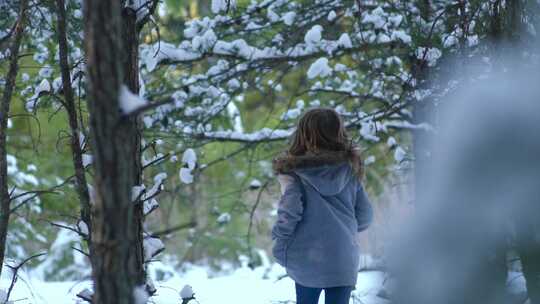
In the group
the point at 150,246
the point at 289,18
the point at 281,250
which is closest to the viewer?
the point at 150,246

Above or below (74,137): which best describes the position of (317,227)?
below

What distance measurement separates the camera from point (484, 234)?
2.19m

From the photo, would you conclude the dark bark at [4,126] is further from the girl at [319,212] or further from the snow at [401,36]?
the snow at [401,36]

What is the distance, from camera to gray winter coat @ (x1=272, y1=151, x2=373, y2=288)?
141 inches

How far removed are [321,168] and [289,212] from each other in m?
0.26

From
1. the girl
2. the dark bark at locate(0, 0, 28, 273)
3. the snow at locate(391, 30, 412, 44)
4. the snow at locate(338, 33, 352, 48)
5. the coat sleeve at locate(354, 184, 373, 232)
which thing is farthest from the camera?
the snow at locate(338, 33, 352, 48)

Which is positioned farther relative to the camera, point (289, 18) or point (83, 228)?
point (289, 18)

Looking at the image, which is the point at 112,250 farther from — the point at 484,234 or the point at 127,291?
the point at 484,234

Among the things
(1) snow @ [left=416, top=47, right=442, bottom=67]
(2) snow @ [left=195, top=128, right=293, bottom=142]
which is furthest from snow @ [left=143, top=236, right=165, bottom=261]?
(2) snow @ [left=195, top=128, right=293, bottom=142]

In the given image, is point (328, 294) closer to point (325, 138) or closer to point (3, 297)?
point (325, 138)

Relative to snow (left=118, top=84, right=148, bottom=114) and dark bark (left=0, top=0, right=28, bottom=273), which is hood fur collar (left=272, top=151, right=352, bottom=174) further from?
snow (left=118, top=84, right=148, bottom=114)

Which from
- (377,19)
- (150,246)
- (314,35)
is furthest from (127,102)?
(377,19)

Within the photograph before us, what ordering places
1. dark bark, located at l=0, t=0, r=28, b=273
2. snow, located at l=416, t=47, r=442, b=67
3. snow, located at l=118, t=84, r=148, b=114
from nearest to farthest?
snow, located at l=118, t=84, r=148, b=114 < dark bark, located at l=0, t=0, r=28, b=273 < snow, located at l=416, t=47, r=442, b=67

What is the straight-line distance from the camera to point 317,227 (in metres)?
3.61
